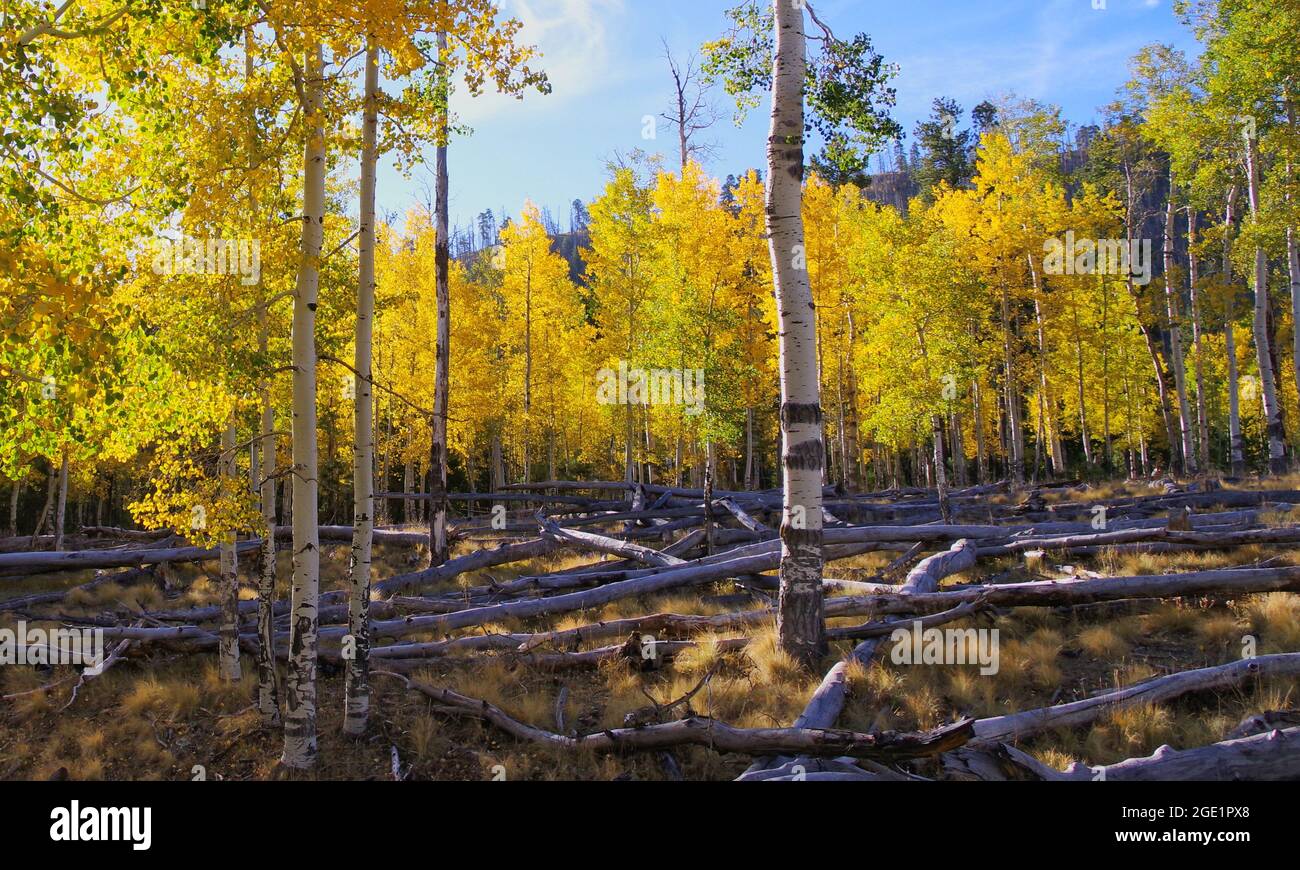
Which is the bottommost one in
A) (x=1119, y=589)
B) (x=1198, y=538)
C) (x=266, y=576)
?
(x=1119, y=589)

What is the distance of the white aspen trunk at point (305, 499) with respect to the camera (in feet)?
17.7

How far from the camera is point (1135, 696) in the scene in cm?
534

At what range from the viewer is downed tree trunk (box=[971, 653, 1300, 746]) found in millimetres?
4977

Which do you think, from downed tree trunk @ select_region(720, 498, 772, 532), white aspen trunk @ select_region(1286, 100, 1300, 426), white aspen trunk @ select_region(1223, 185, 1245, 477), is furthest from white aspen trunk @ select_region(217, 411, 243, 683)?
white aspen trunk @ select_region(1223, 185, 1245, 477)

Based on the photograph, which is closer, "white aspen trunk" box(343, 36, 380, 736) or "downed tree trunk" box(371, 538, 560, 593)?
"white aspen trunk" box(343, 36, 380, 736)

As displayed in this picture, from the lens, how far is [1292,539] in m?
8.45

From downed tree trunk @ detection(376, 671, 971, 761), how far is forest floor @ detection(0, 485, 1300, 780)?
0.12m

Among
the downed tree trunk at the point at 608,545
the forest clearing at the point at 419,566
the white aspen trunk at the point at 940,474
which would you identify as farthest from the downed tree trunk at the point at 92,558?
the white aspen trunk at the point at 940,474

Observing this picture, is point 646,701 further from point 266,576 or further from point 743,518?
point 743,518

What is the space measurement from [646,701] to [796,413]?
2.94 m

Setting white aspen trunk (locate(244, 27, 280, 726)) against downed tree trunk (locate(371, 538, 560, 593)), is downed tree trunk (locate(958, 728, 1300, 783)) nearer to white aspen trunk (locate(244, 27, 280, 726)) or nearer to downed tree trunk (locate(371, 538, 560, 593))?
white aspen trunk (locate(244, 27, 280, 726))

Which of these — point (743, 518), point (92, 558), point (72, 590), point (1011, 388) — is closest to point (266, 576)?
point (92, 558)
